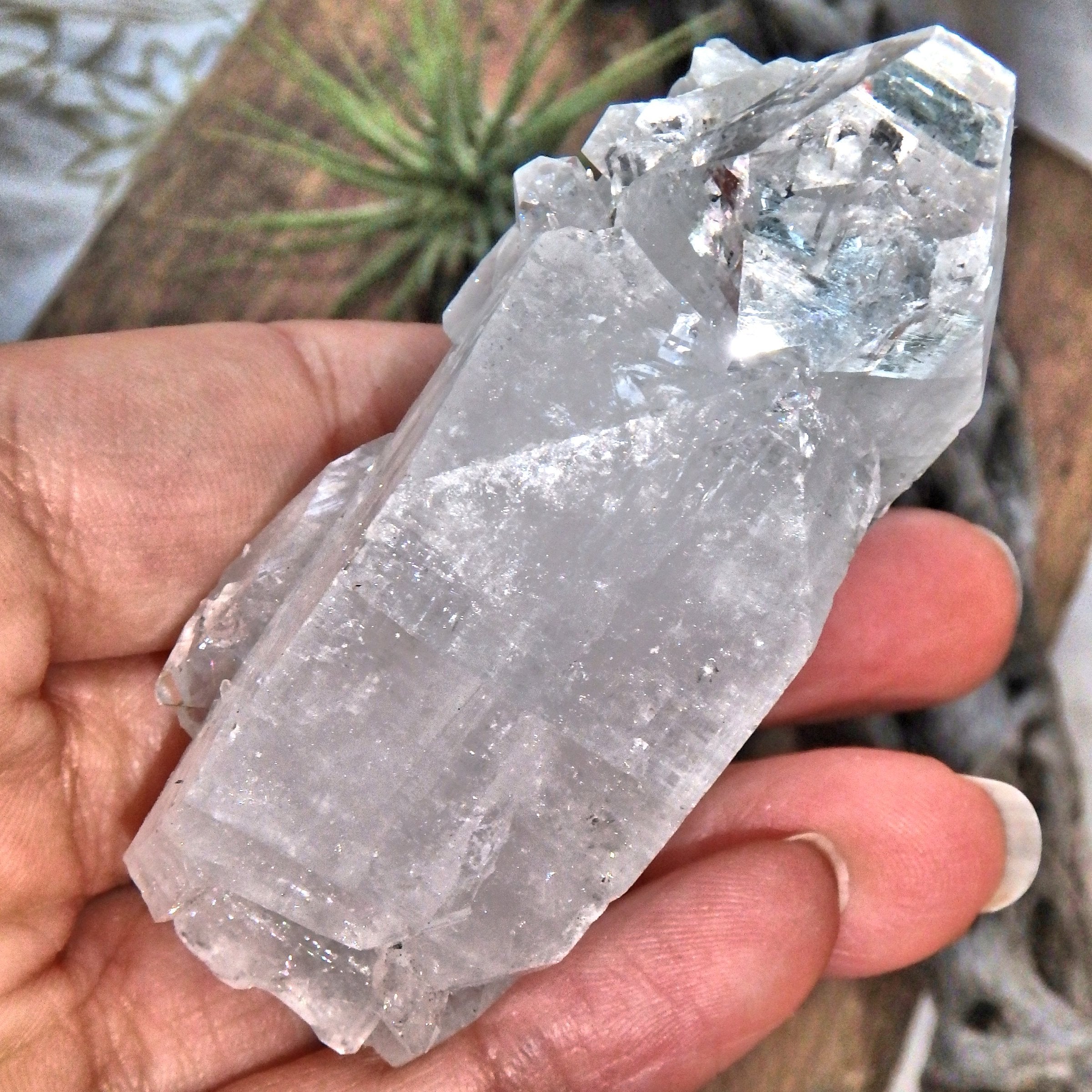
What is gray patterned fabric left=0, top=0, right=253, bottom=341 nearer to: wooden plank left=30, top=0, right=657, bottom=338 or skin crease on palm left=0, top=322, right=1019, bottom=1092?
wooden plank left=30, top=0, right=657, bottom=338

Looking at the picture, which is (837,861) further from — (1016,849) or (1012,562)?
(1012,562)

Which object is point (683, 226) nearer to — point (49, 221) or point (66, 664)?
point (66, 664)

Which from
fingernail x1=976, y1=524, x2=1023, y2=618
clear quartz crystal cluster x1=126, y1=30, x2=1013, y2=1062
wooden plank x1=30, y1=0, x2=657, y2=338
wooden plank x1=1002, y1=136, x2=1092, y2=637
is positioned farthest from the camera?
wooden plank x1=30, y1=0, x2=657, y2=338

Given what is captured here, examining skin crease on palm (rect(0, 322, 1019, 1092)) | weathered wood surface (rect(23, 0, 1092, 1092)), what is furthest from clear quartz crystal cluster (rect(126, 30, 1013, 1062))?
weathered wood surface (rect(23, 0, 1092, 1092))

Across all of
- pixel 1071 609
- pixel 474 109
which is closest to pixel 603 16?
pixel 474 109

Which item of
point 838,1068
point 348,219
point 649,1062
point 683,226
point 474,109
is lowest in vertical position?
point 838,1068

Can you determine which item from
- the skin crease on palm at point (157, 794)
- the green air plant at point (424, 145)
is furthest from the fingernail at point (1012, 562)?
the green air plant at point (424, 145)

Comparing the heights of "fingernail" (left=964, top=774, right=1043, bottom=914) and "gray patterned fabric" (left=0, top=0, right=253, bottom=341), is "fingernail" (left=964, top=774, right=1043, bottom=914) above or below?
below
